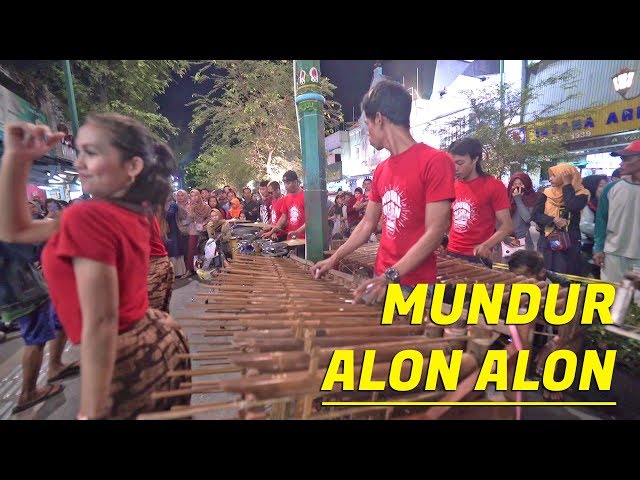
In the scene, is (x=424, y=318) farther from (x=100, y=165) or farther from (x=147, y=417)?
(x=100, y=165)

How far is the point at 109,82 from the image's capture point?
1328 cm

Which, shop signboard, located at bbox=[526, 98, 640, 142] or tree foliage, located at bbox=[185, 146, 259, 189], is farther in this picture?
tree foliage, located at bbox=[185, 146, 259, 189]

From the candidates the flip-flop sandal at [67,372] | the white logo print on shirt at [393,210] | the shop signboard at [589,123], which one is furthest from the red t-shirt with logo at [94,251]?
the shop signboard at [589,123]

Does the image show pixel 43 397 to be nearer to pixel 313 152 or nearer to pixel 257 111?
pixel 313 152

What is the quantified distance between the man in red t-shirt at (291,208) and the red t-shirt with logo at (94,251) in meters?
3.85

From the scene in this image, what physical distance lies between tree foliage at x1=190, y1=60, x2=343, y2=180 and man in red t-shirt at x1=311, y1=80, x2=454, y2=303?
1390 cm

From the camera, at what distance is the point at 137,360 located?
1.25 m

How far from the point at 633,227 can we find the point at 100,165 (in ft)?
14.1

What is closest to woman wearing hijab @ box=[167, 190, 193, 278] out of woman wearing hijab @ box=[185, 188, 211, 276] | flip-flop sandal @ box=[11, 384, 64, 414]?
woman wearing hijab @ box=[185, 188, 211, 276]

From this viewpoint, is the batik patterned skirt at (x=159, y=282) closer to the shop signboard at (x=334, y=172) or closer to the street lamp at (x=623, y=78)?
the street lamp at (x=623, y=78)

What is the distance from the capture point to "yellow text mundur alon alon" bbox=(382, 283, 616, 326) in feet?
4.73

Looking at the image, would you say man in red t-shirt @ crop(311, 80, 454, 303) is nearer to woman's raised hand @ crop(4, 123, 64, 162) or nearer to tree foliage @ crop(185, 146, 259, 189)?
woman's raised hand @ crop(4, 123, 64, 162)

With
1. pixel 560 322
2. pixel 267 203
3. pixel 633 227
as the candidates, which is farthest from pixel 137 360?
pixel 267 203

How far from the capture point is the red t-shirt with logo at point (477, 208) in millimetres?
2994
